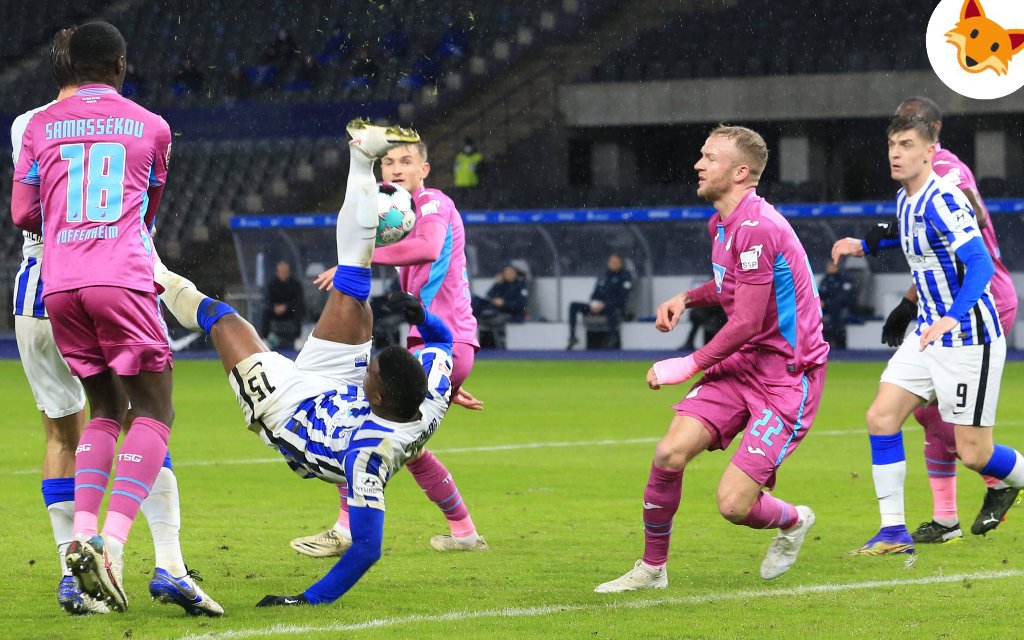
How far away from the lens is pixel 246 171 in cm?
3303

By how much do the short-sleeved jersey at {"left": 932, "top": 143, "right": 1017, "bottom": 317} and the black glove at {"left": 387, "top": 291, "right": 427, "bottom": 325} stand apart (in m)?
2.70

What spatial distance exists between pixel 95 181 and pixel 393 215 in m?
1.39

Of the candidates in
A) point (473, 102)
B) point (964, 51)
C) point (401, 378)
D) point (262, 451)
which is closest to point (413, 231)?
point (401, 378)

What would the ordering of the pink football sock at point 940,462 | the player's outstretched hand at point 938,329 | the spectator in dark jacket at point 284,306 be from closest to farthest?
the player's outstretched hand at point 938,329
the pink football sock at point 940,462
the spectator in dark jacket at point 284,306

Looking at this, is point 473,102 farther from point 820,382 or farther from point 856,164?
point 820,382

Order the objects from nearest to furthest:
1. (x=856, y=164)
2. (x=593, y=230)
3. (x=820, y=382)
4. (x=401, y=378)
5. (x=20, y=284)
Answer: (x=401, y=378)
(x=20, y=284)
(x=820, y=382)
(x=593, y=230)
(x=856, y=164)

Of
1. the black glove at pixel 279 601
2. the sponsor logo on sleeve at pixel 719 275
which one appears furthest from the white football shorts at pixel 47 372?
the sponsor logo on sleeve at pixel 719 275

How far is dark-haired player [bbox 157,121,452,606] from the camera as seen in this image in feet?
17.4

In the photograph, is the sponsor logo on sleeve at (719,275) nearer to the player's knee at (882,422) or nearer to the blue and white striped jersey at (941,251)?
the blue and white striped jersey at (941,251)

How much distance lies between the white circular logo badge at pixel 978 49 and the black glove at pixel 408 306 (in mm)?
24294

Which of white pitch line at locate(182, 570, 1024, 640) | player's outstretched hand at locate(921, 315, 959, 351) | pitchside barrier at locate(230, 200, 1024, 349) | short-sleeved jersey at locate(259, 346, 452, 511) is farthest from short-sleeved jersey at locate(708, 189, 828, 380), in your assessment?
pitchside barrier at locate(230, 200, 1024, 349)

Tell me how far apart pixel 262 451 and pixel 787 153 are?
21979mm

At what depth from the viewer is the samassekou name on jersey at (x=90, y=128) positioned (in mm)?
5262

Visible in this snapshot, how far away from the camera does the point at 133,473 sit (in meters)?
5.20
